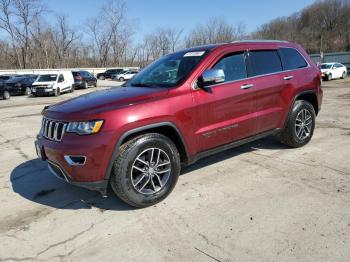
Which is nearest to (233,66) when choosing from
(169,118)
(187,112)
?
(187,112)

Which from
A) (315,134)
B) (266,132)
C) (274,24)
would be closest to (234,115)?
(266,132)

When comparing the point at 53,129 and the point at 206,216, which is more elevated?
the point at 53,129

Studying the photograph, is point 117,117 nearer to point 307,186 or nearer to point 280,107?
point 307,186

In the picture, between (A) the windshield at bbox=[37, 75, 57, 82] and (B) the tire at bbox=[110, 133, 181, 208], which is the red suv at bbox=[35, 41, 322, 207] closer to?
(B) the tire at bbox=[110, 133, 181, 208]

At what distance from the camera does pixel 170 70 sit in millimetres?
4926

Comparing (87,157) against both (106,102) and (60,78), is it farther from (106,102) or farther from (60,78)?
(60,78)

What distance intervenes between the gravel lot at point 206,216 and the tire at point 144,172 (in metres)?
0.17

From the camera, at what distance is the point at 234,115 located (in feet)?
15.8

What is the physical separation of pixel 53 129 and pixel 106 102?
26.9 inches

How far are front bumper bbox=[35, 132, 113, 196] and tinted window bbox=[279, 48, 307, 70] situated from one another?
11.2 feet

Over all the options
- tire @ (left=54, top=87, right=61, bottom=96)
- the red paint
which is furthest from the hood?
tire @ (left=54, top=87, right=61, bottom=96)

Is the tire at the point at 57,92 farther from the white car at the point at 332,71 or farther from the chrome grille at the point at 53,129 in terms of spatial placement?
the chrome grille at the point at 53,129

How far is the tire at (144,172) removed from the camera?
12.6ft

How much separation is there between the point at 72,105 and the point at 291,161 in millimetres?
3352
